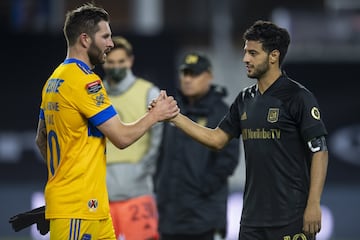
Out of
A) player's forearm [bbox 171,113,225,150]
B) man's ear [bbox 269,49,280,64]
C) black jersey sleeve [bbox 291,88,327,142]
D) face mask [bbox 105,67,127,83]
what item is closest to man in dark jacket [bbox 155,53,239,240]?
face mask [bbox 105,67,127,83]

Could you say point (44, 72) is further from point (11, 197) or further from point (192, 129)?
point (192, 129)

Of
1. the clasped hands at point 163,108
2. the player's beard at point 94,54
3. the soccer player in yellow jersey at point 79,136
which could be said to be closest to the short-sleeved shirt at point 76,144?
the soccer player in yellow jersey at point 79,136

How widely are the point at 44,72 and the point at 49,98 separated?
307 inches

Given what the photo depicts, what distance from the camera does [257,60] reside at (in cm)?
723

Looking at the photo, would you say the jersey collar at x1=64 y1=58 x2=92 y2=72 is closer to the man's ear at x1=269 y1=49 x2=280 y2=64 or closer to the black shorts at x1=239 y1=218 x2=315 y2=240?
the man's ear at x1=269 y1=49 x2=280 y2=64

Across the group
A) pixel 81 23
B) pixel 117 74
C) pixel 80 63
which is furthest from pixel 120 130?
pixel 117 74

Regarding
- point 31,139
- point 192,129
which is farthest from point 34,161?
point 192,129

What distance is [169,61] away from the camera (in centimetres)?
1462

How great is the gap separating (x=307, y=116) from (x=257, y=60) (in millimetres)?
544

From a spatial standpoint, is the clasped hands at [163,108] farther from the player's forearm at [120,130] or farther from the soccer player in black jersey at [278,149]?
the soccer player in black jersey at [278,149]

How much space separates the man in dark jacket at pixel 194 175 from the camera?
8.89m

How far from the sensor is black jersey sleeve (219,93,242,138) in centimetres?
751

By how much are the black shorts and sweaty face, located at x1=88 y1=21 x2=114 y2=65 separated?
156cm

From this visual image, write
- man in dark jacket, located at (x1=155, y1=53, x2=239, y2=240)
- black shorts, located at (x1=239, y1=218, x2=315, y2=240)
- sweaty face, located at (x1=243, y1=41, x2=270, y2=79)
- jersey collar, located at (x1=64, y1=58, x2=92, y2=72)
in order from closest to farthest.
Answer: jersey collar, located at (x1=64, y1=58, x2=92, y2=72) → black shorts, located at (x1=239, y1=218, x2=315, y2=240) → sweaty face, located at (x1=243, y1=41, x2=270, y2=79) → man in dark jacket, located at (x1=155, y1=53, x2=239, y2=240)
